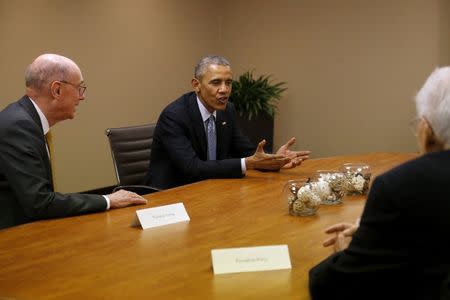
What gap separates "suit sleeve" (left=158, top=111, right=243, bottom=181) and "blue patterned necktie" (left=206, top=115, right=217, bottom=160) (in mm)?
174

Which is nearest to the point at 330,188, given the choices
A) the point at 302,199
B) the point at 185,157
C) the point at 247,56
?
the point at 302,199

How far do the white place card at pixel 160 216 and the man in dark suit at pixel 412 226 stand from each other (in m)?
1.03

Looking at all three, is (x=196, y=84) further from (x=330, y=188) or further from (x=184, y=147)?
(x=330, y=188)

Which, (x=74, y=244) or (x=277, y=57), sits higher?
(x=277, y=57)

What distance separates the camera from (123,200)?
2.85 m

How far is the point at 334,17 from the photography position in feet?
22.9

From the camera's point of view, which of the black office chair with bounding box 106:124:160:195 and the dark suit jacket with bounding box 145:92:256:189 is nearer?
the dark suit jacket with bounding box 145:92:256:189

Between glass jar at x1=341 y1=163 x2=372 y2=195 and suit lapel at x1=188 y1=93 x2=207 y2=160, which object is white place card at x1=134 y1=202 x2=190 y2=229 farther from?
suit lapel at x1=188 y1=93 x2=207 y2=160

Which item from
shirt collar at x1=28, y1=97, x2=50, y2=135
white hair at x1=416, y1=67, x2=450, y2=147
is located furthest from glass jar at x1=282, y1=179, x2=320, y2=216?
shirt collar at x1=28, y1=97, x2=50, y2=135

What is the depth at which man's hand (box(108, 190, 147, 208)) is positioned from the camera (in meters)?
2.82

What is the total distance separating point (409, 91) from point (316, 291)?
17.2 ft

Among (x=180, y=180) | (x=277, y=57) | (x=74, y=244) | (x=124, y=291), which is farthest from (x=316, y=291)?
(x=277, y=57)

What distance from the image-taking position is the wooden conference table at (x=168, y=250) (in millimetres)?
1808

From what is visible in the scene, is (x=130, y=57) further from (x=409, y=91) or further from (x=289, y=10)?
(x=409, y=91)
